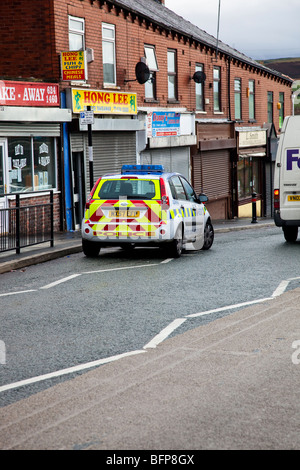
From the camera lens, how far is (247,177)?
3759 centimetres

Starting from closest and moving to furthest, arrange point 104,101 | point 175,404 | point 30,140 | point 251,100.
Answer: point 175,404, point 30,140, point 104,101, point 251,100

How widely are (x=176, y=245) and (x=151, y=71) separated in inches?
525

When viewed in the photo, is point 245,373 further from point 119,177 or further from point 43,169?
point 43,169

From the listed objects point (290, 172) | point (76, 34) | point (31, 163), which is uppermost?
point (76, 34)

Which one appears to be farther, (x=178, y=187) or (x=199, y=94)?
(x=199, y=94)

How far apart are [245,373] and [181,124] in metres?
22.6

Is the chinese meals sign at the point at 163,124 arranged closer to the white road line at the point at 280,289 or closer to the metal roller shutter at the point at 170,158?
the metal roller shutter at the point at 170,158

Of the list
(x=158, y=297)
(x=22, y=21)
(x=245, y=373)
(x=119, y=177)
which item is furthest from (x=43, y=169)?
(x=245, y=373)

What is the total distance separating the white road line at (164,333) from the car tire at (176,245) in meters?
5.75

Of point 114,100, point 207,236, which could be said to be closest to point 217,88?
point 114,100

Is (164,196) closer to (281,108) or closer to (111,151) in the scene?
(111,151)

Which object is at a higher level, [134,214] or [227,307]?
[134,214]

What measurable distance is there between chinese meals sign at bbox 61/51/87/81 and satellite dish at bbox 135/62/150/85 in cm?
426

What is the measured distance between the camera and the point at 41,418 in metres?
5.15
